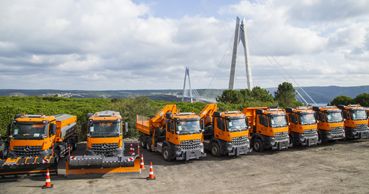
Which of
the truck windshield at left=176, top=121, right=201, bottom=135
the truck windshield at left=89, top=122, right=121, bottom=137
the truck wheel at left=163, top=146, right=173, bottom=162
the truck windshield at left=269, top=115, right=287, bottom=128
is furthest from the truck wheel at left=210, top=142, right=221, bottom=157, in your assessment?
the truck windshield at left=89, top=122, right=121, bottom=137

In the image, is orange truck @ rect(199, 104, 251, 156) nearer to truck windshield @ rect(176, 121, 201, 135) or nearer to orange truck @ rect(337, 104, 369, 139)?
truck windshield @ rect(176, 121, 201, 135)

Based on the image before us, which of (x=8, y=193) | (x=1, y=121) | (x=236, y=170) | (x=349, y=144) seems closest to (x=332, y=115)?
(x=349, y=144)

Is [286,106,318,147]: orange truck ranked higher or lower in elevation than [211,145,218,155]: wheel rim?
higher

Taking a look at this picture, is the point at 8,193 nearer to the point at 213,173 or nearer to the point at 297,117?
the point at 213,173

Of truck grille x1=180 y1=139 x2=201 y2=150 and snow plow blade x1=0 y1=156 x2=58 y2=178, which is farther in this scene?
truck grille x1=180 y1=139 x2=201 y2=150

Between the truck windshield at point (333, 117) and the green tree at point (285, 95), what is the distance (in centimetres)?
2647

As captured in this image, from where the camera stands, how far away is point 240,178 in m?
10.5

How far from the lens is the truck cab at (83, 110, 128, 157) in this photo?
38.0 ft

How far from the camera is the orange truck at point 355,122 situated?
17.8m

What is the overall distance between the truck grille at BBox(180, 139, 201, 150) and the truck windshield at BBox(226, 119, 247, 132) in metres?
2.00

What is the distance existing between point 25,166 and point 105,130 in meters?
3.54

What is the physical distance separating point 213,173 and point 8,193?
321 inches

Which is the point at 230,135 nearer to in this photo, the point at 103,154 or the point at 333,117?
the point at 103,154

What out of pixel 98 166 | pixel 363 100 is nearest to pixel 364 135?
pixel 98 166
